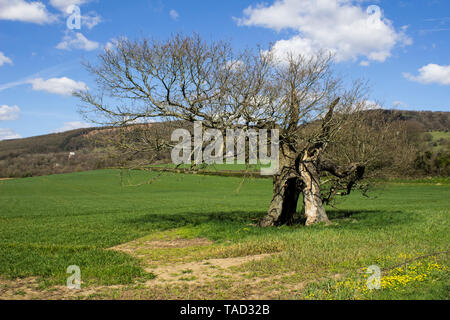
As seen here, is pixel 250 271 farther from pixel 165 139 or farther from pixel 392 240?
pixel 165 139

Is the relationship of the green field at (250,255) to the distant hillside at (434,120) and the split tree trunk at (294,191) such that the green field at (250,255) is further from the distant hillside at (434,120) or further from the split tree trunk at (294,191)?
the distant hillside at (434,120)

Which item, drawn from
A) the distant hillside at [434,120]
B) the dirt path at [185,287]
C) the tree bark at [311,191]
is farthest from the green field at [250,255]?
the distant hillside at [434,120]

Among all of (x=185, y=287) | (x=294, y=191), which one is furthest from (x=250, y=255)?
(x=294, y=191)

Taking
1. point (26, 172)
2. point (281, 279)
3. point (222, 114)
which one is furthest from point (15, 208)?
point (26, 172)

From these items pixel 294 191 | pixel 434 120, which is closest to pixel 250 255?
pixel 294 191

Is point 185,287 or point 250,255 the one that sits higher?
point 185,287

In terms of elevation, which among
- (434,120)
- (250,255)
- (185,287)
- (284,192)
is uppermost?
(434,120)

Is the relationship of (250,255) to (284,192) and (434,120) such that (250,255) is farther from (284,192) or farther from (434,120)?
(434,120)

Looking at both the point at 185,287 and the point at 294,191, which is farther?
the point at 294,191

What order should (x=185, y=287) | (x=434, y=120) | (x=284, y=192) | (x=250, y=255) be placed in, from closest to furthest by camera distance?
(x=185, y=287)
(x=250, y=255)
(x=284, y=192)
(x=434, y=120)

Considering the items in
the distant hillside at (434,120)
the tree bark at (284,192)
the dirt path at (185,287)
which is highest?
the distant hillside at (434,120)

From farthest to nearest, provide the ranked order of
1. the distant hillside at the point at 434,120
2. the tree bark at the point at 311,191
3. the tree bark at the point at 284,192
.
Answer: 1. the distant hillside at the point at 434,120
2. the tree bark at the point at 284,192
3. the tree bark at the point at 311,191

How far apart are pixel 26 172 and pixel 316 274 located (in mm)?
80458

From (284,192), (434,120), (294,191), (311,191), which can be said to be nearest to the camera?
(311,191)
